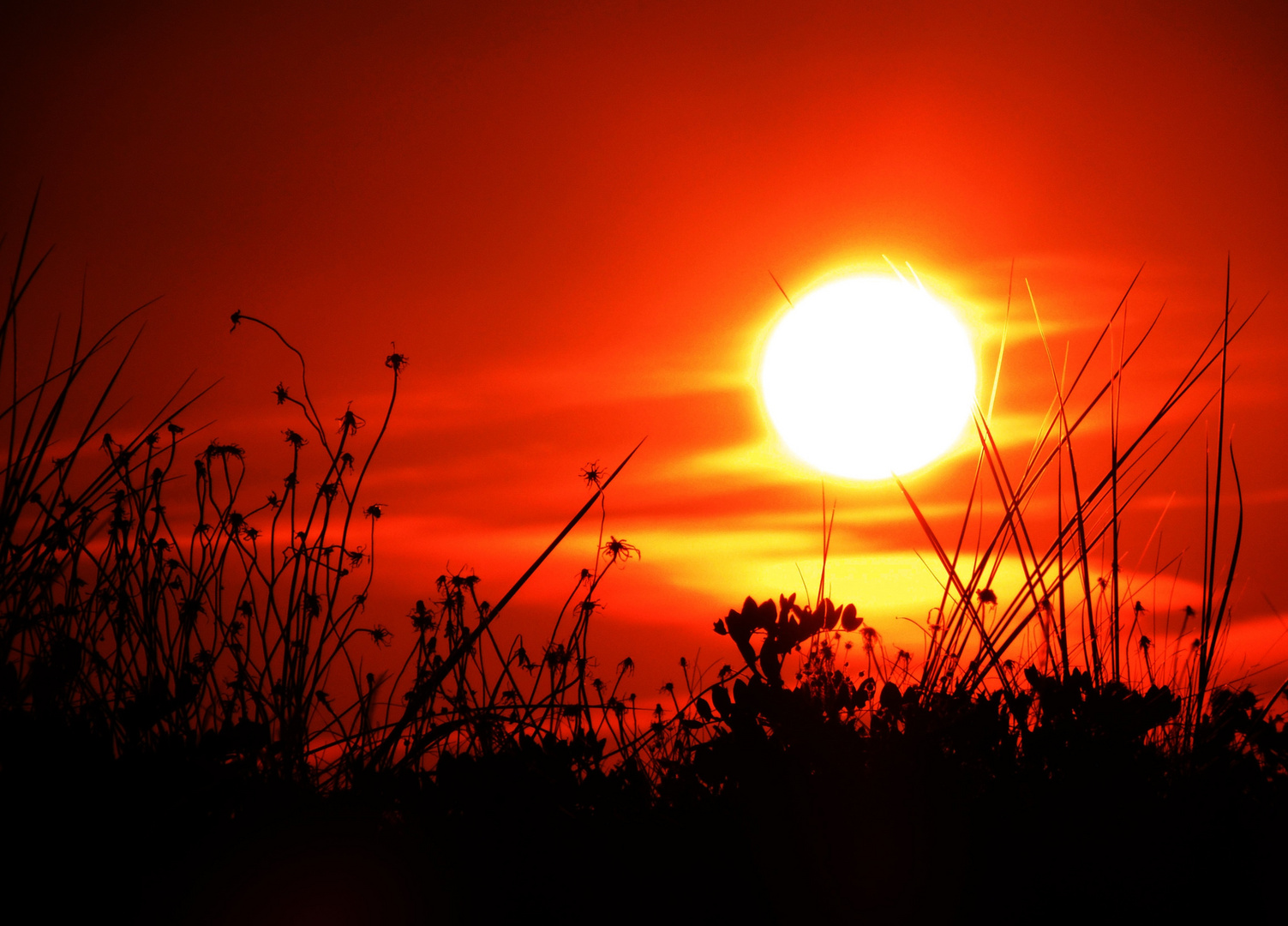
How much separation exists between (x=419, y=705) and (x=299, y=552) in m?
0.71

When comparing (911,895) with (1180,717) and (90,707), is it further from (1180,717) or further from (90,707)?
(90,707)

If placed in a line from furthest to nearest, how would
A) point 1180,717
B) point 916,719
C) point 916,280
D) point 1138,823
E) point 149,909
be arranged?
point 916,280
point 1180,717
point 916,719
point 1138,823
point 149,909

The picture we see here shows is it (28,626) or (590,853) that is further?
(28,626)

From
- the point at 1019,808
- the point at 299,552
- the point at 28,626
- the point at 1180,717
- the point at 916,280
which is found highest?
the point at 916,280

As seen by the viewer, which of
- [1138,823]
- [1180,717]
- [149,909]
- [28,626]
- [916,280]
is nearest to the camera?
[149,909]

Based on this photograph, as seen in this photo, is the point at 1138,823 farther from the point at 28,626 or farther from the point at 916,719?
the point at 28,626

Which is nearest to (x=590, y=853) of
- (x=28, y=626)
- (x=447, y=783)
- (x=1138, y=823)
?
(x=447, y=783)

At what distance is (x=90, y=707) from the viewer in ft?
6.85

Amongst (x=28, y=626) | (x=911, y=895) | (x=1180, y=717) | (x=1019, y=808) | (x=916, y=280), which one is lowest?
(x=911, y=895)

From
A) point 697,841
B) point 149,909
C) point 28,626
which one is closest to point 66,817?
point 149,909

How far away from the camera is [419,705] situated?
2012 millimetres

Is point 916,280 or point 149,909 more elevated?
point 916,280

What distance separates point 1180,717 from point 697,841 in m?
1.40

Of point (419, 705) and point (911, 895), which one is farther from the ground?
point (419, 705)
